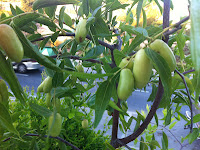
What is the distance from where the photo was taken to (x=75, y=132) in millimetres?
927

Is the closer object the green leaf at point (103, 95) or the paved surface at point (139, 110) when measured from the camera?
the green leaf at point (103, 95)

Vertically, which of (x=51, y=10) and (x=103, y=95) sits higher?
(x=51, y=10)

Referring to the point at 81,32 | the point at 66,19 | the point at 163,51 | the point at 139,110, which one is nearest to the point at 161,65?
the point at 163,51

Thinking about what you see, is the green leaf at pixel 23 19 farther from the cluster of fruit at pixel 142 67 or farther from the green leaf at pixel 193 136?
the green leaf at pixel 193 136

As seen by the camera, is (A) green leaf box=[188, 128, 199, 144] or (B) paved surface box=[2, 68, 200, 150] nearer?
(A) green leaf box=[188, 128, 199, 144]

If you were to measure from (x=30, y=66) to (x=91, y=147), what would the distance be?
316 cm

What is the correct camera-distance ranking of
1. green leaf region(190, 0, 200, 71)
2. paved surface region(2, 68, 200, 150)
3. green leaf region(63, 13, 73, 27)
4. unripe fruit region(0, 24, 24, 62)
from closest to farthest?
green leaf region(190, 0, 200, 71) → unripe fruit region(0, 24, 24, 62) → green leaf region(63, 13, 73, 27) → paved surface region(2, 68, 200, 150)

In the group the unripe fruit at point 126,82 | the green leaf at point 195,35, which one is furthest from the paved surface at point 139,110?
the green leaf at point 195,35

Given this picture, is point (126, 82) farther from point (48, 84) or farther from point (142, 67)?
point (48, 84)

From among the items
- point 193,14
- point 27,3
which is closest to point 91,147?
point 193,14

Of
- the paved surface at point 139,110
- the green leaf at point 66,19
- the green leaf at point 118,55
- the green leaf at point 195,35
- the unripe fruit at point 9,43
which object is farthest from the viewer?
the paved surface at point 139,110

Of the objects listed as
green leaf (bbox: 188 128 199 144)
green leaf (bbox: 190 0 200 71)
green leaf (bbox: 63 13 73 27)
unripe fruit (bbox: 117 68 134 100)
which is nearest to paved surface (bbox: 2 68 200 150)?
green leaf (bbox: 188 128 199 144)

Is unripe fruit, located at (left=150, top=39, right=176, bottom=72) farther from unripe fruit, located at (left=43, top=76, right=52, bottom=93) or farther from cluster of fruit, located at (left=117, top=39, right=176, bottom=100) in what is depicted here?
unripe fruit, located at (left=43, top=76, right=52, bottom=93)

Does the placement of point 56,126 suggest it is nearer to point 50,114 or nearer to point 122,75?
point 50,114
